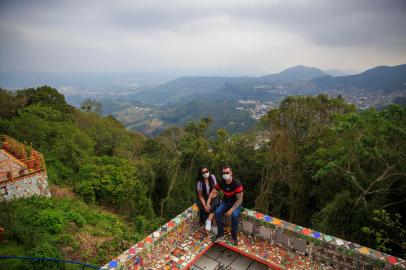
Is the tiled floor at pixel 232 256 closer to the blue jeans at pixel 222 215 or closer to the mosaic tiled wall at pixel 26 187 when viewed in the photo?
the blue jeans at pixel 222 215

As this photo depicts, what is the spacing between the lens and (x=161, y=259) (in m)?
5.29

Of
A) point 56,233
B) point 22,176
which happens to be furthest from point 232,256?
point 22,176

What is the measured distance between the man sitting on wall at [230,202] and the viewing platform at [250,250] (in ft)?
1.00

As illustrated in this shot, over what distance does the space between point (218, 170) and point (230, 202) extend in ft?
37.0

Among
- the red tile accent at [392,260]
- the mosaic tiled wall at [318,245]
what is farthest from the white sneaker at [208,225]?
the red tile accent at [392,260]

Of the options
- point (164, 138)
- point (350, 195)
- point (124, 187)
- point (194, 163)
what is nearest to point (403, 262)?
point (350, 195)

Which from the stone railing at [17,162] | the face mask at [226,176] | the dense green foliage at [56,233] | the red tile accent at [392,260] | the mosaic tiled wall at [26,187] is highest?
the face mask at [226,176]

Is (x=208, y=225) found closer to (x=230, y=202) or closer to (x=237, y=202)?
(x=230, y=202)

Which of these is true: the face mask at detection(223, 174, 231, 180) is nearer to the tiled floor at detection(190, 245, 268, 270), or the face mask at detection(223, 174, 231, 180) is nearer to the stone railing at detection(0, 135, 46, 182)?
the tiled floor at detection(190, 245, 268, 270)

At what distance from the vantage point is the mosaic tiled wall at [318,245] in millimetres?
4551

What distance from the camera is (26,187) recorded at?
9.32m

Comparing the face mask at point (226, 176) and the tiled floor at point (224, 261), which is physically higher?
the face mask at point (226, 176)

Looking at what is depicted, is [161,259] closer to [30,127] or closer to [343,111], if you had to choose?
[343,111]

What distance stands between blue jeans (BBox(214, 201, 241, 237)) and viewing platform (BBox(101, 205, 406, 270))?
0.87ft
